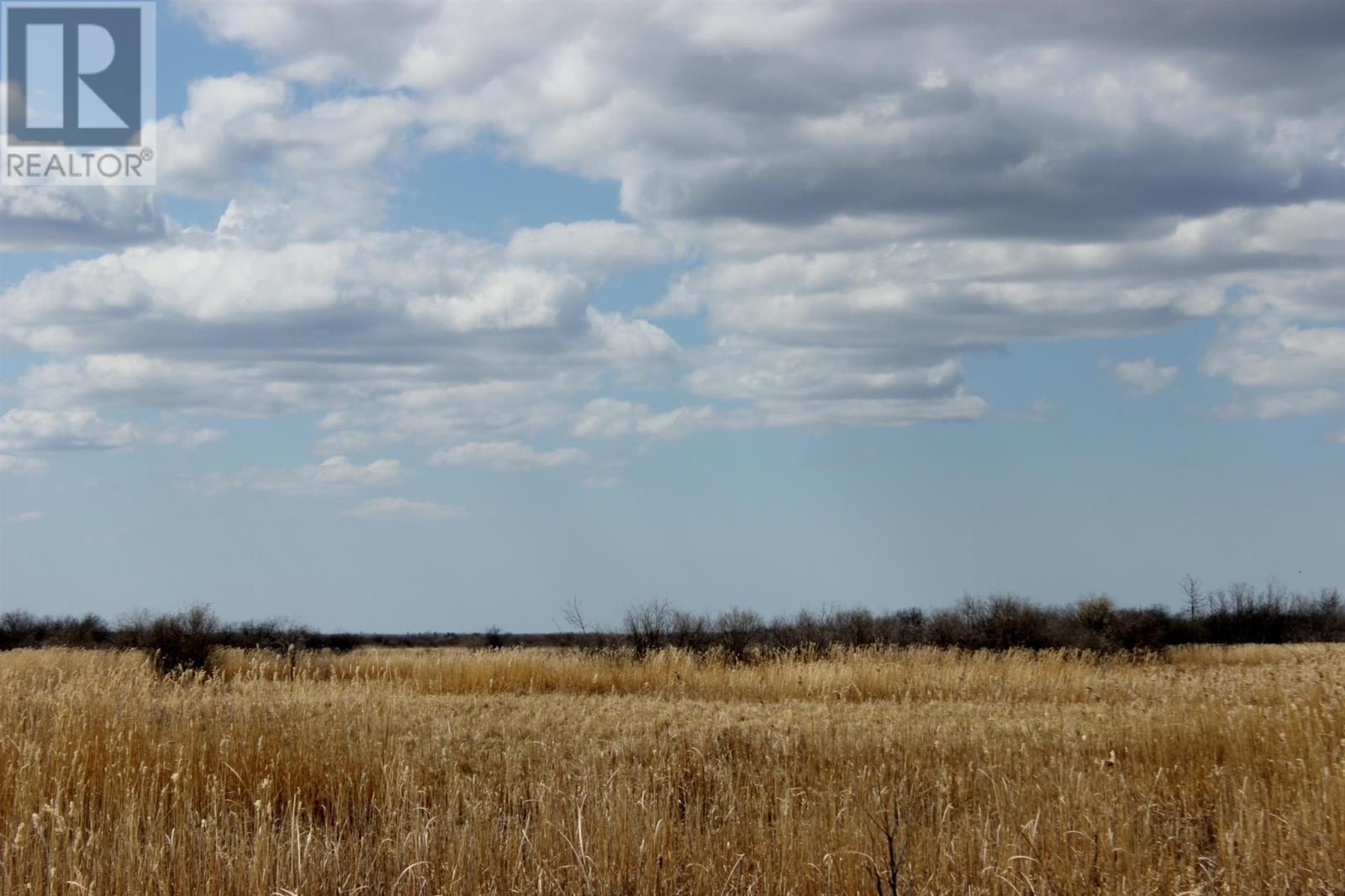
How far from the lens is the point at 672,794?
34.8 ft

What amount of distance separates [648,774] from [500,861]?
367 centimetres

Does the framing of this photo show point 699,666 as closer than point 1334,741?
No

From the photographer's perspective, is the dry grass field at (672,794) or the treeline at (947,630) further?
the treeline at (947,630)

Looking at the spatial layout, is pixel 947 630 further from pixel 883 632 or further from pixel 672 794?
Answer: pixel 672 794

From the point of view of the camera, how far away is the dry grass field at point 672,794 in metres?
7.79

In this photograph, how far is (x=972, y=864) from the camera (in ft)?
26.4

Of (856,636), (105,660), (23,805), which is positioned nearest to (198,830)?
(23,805)

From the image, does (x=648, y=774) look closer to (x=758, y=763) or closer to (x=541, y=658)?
(x=758, y=763)

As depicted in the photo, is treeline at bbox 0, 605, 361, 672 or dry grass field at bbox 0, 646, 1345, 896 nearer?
dry grass field at bbox 0, 646, 1345, 896

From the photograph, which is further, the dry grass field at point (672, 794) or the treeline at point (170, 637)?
the treeline at point (170, 637)

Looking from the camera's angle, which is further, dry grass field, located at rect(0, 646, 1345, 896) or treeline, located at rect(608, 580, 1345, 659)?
treeline, located at rect(608, 580, 1345, 659)

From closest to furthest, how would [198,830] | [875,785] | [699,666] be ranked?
[198,830], [875,785], [699,666]

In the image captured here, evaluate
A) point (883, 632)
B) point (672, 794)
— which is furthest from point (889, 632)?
point (672, 794)

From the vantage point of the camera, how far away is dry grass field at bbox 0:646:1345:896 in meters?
7.79
